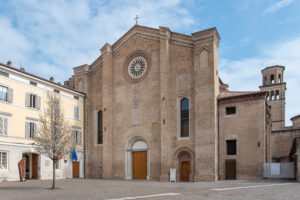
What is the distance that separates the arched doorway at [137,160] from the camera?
31.5m

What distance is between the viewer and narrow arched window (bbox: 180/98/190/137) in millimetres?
29562

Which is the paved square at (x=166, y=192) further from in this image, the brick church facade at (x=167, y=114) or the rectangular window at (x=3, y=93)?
the rectangular window at (x=3, y=93)

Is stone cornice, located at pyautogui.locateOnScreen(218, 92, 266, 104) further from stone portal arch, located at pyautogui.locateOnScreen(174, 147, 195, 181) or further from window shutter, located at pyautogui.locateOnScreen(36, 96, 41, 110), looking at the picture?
window shutter, located at pyautogui.locateOnScreen(36, 96, 41, 110)

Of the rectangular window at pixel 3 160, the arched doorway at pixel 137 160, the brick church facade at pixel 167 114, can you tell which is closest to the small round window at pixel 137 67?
the brick church facade at pixel 167 114

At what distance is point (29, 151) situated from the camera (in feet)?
94.2

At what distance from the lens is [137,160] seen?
105ft

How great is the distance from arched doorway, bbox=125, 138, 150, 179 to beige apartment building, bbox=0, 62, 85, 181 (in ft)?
22.3

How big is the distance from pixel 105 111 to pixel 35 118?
298 inches

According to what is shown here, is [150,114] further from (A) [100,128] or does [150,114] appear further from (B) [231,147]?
(B) [231,147]

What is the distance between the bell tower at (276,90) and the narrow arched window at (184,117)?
36.0 m

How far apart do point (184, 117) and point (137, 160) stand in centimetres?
692

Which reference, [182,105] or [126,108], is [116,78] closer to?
[126,108]

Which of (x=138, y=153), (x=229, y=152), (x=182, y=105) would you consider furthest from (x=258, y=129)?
(x=138, y=153)

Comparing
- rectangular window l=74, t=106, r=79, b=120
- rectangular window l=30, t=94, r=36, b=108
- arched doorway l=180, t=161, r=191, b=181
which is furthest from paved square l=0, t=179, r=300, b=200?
rectangular window l=74, t=106, r=79, b=120
